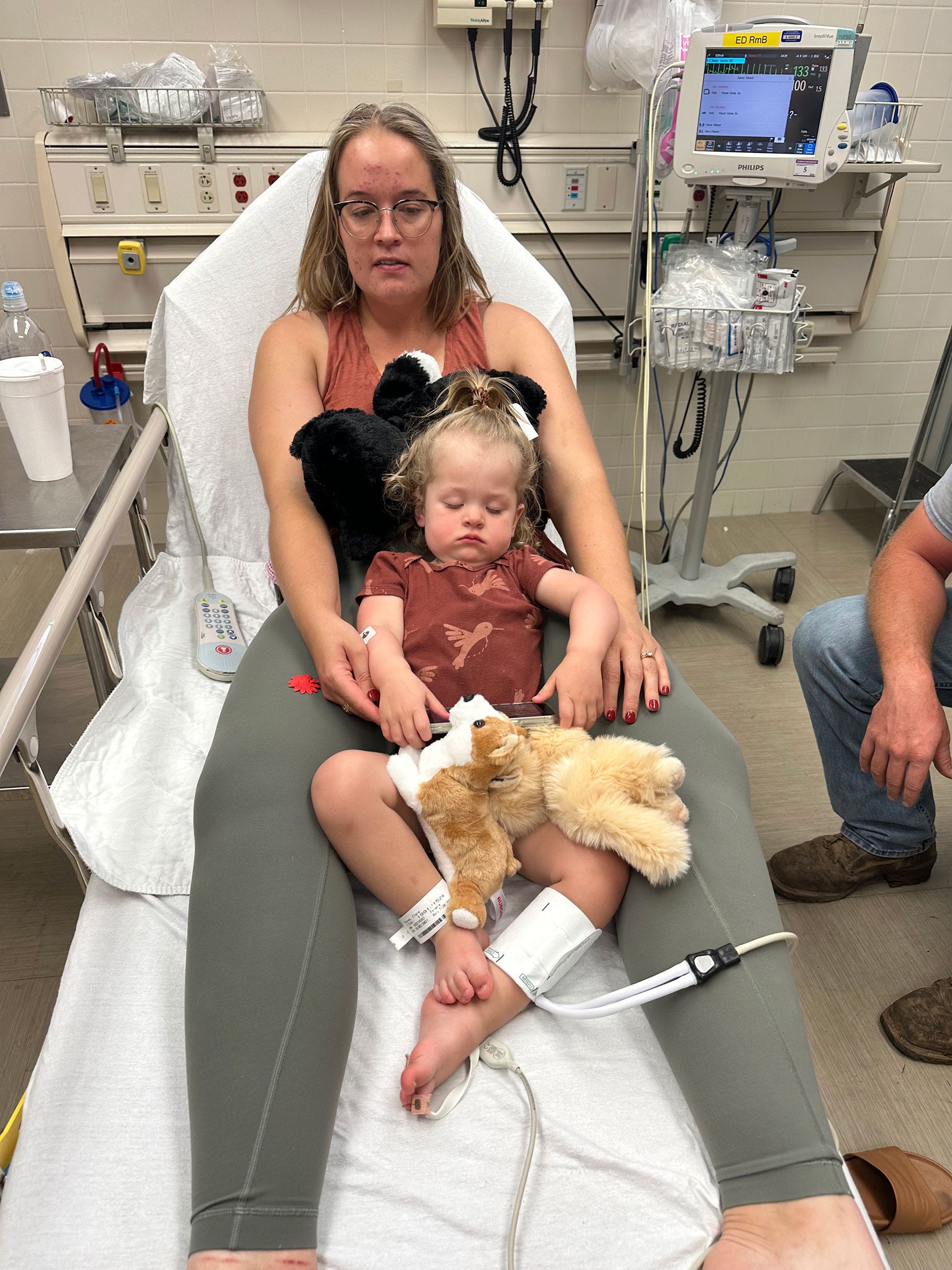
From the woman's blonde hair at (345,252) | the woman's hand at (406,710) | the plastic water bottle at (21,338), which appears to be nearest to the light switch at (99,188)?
the plastic water bottle at (21,338)

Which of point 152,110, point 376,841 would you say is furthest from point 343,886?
point 152,110

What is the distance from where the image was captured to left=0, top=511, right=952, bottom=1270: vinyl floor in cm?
150

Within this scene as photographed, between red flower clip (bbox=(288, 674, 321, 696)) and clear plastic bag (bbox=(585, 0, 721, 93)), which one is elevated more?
clear plastic bag (bbox=(585, 0, 721, 93))

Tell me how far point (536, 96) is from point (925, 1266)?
2875 millimetres

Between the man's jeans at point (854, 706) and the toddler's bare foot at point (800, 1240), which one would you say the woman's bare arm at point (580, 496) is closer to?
the man's jeans at point (854, 706)

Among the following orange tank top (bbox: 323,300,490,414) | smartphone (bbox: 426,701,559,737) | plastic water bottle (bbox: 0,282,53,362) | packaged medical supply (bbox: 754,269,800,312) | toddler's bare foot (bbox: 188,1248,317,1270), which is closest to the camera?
toddler's bare foot (bbox: 188,1248,317,1270)

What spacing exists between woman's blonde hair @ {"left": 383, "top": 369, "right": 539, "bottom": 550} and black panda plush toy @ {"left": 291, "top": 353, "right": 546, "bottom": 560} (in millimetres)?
26

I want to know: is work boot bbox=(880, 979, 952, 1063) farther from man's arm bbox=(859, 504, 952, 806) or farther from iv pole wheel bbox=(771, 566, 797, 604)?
iv pole wheel bbox=(771, 566, 797, 604)

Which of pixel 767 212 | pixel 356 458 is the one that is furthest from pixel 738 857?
pixel 767 212

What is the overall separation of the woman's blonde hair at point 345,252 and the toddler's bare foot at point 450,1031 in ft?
4.26

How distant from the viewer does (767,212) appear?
2.81 m

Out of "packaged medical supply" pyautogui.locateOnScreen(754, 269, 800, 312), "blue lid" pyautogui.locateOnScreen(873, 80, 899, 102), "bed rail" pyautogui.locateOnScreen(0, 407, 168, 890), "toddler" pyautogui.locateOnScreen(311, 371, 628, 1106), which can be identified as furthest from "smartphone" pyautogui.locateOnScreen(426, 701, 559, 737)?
"blue lid" pyautogui.locateOnScreen(873, 80, 899, 102)

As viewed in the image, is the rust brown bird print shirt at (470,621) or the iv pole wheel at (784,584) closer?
the rust brown bird print shirt at (470,621)

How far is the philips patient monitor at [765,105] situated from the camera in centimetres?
209
